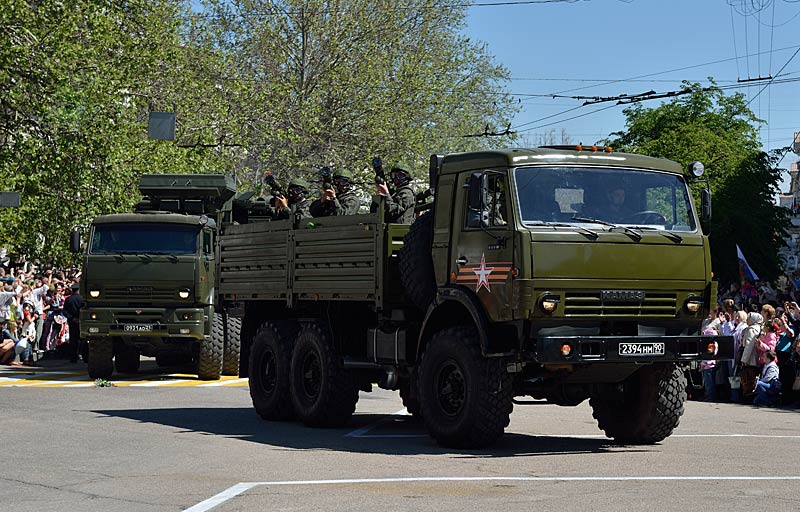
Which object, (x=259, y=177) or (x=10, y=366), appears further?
(x=259, y=177)

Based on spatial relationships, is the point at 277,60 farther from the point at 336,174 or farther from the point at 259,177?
the point at 336,174

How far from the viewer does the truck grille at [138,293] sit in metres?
24.9

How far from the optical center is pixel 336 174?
17.6 m

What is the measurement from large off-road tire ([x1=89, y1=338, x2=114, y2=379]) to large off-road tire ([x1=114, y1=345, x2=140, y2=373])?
1345 mm

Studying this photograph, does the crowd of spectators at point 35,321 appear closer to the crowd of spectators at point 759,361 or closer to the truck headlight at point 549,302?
the crowd of spectators at point 759,361

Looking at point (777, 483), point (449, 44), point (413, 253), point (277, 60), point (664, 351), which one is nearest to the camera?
point (777, 483)

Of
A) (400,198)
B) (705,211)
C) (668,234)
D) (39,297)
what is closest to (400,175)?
(400,198)

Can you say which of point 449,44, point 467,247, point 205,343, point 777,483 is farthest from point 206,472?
point 449,44

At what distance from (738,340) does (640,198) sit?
10876 mm

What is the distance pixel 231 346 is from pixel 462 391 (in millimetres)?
12845

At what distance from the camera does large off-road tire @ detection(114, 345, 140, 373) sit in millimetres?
27484

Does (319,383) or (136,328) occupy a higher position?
(136,328)

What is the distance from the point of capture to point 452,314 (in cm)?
1460

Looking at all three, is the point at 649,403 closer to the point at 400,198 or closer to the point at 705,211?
the point at 705,211
